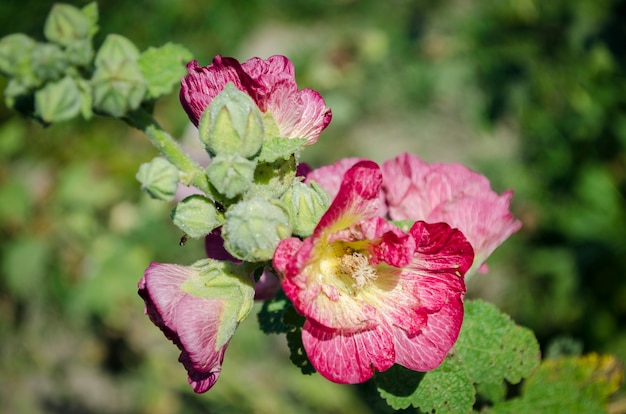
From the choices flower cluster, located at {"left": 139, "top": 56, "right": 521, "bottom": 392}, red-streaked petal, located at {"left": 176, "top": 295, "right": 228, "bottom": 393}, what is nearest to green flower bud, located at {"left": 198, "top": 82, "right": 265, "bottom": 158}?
flower cluster, located at {"left": 139, "top": 56, "right": 521, "bottom": 392}

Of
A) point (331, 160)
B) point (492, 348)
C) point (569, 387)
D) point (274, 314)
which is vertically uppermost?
point (492, 348)

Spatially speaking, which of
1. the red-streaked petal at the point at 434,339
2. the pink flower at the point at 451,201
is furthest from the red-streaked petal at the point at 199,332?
the pink flower at the point at 451,201

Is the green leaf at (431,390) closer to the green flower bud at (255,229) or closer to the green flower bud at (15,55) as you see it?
the green flower bud at (255,229)

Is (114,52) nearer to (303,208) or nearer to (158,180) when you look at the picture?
(158,180)

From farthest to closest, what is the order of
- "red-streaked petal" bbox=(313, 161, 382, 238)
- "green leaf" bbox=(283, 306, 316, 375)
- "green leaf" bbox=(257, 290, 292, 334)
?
"green leaf" bbox=(257, 290, 292, 334)
"green leaf" bbox=(283, 306, 316, 375)
"red-streaked petal" bbox=(313, 161, 382, 238)

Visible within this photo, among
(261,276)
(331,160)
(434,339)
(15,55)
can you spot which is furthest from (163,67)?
(331,160)

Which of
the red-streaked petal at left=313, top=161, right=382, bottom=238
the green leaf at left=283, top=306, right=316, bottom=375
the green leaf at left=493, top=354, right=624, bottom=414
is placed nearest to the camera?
the red-streaked petal at left=313, top=161, right=382, bottom=238

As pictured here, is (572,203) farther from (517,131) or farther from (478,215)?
(478,215)

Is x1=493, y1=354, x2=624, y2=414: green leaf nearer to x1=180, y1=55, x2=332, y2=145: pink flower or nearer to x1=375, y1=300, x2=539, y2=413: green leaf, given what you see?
x1=375, y1=300, x2=539, y2=413: green leaf
